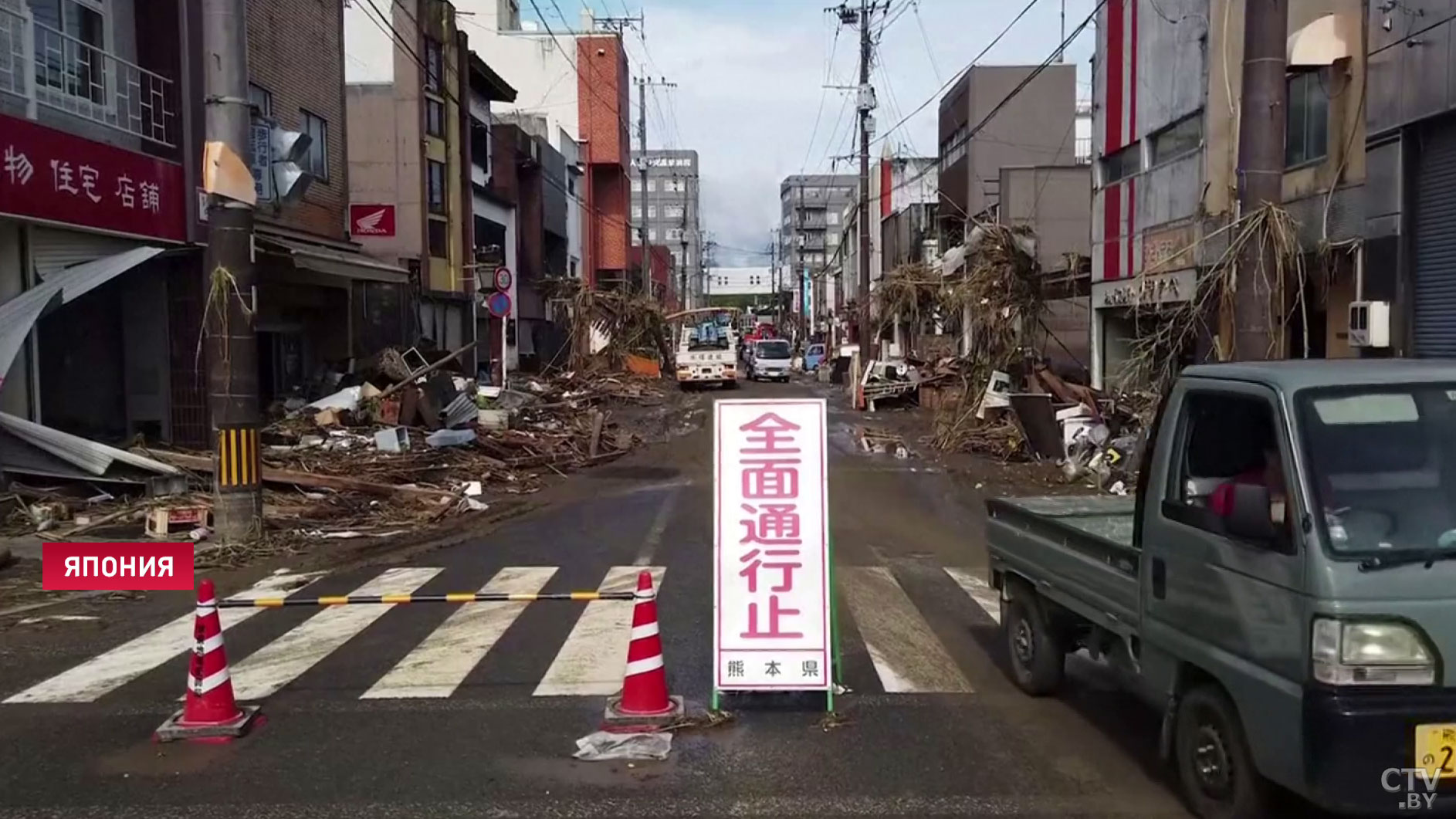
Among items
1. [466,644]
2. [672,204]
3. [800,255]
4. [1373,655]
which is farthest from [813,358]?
[672,204]

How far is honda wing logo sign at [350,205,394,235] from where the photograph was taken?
89.4 ft

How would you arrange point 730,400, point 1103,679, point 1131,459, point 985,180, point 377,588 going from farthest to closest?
point 985,180 → point 1131,459 → point 377,588 → point 1103,679 → point 730,400

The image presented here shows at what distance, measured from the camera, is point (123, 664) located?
807 cm

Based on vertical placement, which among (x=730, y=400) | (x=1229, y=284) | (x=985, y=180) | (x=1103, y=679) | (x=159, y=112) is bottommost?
(x=1103, y=679)

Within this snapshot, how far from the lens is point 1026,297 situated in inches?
925

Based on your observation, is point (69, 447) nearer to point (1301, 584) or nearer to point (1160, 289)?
point (1301, 584)

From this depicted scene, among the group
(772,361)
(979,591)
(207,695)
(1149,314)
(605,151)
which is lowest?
(979,591)

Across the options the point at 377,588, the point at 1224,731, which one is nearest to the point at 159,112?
the point at 377,588

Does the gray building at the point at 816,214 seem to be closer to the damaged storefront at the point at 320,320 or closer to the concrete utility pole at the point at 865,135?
the concrete utility pole at the point at 865,135

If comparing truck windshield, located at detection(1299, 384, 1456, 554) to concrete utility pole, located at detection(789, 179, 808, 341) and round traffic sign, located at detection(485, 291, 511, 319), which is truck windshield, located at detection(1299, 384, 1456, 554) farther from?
concrete utility pole, located at detection(789, 179, 808, 341)

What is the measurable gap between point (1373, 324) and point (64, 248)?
15044mm

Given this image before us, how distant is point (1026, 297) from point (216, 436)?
1598 centimetres

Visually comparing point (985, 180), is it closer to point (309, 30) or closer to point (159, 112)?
point (309, 30)

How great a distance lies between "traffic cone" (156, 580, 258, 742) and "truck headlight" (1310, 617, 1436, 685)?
5.25m
